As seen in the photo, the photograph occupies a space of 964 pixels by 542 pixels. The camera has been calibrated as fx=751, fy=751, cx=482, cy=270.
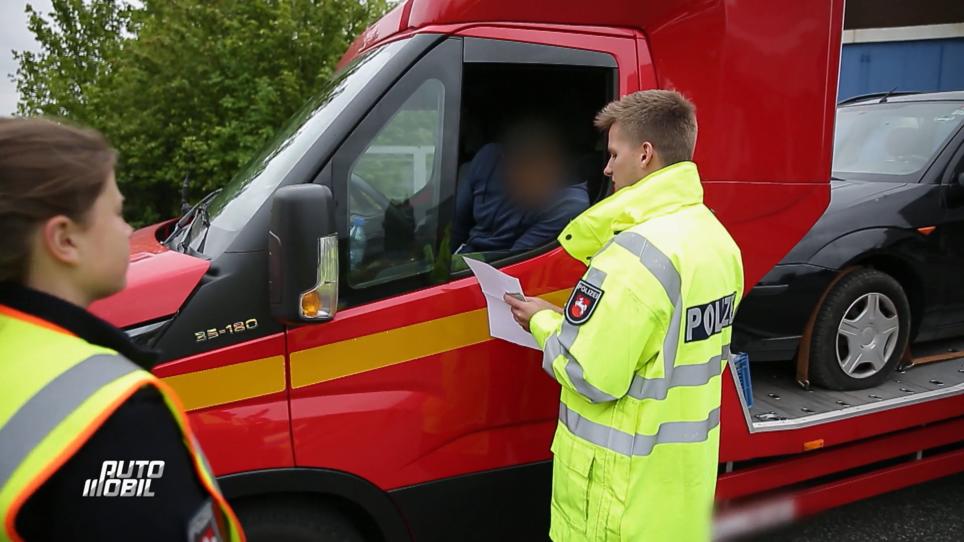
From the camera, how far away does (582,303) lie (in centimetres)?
193

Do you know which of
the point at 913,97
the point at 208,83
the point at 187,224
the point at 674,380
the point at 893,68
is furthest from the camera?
the point at 893,68

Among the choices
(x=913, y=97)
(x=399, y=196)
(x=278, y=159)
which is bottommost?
(x=399, y=196)

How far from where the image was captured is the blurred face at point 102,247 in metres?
1.01

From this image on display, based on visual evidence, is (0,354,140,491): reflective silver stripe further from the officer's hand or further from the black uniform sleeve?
the officer's hand

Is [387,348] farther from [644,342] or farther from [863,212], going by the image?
[863,212]

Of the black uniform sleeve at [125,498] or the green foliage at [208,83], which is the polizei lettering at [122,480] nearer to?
the black uniform sleeve at [125,498]

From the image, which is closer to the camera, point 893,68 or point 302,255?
point 302,255

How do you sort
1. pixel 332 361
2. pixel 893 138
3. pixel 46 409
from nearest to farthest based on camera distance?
pixel 46 409 → pixel 332 361 → pixel 893 138

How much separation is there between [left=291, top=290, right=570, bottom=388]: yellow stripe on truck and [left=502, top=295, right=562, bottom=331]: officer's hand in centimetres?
26

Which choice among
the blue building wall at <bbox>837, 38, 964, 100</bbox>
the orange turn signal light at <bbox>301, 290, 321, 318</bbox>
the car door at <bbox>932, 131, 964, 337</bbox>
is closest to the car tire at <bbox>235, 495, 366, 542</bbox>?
the orange turn signal light at <bbox>301, 290, 321, 318</bbox>

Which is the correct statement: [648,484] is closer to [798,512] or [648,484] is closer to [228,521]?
[228,521]

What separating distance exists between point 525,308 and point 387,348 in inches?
18.1

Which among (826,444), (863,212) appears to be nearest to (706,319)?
(826,444)

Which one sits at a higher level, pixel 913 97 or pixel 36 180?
pixel 913 97
